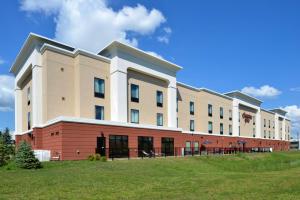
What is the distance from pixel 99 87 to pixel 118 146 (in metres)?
7.80

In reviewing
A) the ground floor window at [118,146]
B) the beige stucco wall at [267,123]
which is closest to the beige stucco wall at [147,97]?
the ground floor window at [118,146]

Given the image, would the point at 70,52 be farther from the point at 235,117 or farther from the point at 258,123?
the point at 258,123

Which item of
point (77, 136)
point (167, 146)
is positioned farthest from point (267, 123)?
point (77, 136)

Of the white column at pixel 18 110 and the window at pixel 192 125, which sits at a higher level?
the white column at pixel 18 110

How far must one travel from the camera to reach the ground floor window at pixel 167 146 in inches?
1503

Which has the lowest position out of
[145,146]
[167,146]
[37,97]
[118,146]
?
[167,146]

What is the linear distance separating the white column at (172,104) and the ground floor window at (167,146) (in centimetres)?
418

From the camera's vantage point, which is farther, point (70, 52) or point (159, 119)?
point (159, 119)

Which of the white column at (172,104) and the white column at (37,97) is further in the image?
the white column at (172,104)

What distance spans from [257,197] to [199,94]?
42734 mm

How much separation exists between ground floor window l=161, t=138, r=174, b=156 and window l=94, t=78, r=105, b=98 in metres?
10.1

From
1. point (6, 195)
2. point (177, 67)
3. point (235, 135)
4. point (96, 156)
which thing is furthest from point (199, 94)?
point (6, 195)

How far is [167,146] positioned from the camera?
128ft

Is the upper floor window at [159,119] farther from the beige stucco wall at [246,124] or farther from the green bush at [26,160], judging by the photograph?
the beige stucco wall at [246,124]
